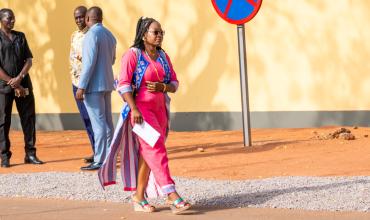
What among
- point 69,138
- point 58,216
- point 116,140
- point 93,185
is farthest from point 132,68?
point 69,138

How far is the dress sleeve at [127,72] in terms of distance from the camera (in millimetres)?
9234

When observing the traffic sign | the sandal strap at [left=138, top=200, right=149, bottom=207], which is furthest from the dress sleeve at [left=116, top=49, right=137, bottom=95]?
the traffic sign

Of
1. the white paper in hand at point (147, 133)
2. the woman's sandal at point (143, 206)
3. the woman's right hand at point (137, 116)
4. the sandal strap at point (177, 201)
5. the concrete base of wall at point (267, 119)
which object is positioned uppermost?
the woman's right hand at point (137, 116)

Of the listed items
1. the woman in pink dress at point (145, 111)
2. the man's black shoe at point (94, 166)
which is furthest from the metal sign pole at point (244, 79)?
the woman in pink dress at point (145, 111)

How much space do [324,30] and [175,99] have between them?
2.98 metres

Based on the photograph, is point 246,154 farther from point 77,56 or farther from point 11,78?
point 11,78

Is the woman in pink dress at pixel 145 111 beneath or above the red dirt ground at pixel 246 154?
above

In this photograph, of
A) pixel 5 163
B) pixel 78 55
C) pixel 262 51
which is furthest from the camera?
pixel 262 51

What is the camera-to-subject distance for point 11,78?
1324cm

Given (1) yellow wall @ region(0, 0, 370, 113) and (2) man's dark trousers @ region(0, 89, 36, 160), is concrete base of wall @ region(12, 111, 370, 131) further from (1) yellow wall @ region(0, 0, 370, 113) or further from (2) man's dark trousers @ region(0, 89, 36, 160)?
(2) man's dark trousers @ region(0, 89, 36, 160)

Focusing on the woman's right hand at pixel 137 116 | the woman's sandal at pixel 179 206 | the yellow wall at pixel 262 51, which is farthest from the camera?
the yellow wall at pixel 262 51

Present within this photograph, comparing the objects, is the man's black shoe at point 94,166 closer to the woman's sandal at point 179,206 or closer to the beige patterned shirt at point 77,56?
the beige patterned shirt at point 77,56

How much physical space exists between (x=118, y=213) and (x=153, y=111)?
35.4 inches

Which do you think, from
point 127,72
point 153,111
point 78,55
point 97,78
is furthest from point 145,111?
point 78,55
